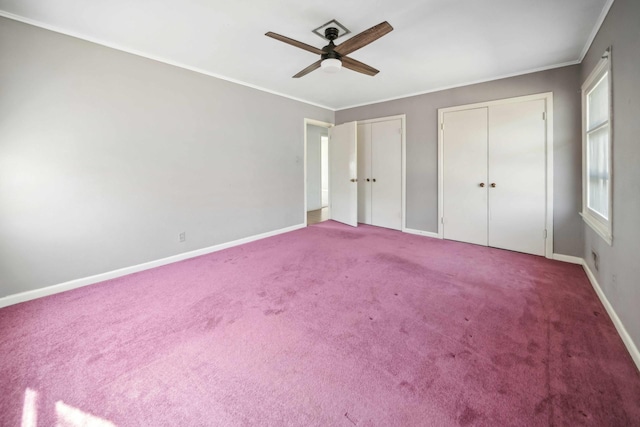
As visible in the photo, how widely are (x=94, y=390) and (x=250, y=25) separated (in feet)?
9.45

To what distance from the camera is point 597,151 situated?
271 cm

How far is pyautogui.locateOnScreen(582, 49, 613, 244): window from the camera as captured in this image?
2230 mm

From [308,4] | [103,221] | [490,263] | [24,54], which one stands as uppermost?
[308,4]

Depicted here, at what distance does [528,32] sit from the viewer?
2.52 m

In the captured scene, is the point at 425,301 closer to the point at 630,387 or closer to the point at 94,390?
the point at 630,387

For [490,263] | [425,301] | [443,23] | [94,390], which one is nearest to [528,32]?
[443,23]

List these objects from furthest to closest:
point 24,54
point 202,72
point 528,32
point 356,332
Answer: point 202,72 → point 528,32 → point 24,54 → point 356,332

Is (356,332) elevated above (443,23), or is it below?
below

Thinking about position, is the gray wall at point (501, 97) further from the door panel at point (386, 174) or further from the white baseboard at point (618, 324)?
the white baseboard at point (618, 324)

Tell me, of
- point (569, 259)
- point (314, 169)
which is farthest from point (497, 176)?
point (314, 169)

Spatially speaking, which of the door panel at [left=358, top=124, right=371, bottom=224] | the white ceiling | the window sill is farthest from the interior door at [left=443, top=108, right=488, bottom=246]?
the door panel at [left=358, top=124, right=371, bottom=224]

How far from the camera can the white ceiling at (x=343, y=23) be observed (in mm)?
2125

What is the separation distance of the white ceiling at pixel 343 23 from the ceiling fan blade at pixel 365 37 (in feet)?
0.78

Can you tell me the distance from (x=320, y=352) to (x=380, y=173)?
13.1 feet
